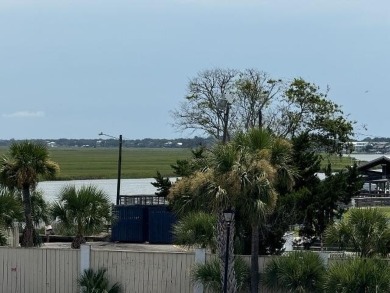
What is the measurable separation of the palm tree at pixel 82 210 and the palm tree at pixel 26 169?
1190mm

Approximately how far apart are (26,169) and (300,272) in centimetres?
978

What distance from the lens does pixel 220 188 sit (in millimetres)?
21891

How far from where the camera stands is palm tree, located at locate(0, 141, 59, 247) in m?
28.3

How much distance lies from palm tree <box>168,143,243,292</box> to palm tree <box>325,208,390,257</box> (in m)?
2.48

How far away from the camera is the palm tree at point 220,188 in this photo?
21.8 meters

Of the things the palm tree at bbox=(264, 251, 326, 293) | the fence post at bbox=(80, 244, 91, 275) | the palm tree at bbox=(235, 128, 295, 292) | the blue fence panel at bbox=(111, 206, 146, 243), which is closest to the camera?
the palm tree at bbox=(235, 128, 295, 292)

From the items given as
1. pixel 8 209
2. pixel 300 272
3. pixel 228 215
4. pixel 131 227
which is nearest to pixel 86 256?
pixel 8 209

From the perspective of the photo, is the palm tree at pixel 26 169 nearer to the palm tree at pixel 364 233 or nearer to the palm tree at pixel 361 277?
the palm tree at pixel 364 233

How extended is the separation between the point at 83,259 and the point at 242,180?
17.7 ft

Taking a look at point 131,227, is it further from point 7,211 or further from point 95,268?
point 95,268

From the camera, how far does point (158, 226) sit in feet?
139

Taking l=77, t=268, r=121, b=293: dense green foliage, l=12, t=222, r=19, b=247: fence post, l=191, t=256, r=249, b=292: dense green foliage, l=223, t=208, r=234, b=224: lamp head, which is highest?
l=223, t=208, r=234, b=224: lamp head

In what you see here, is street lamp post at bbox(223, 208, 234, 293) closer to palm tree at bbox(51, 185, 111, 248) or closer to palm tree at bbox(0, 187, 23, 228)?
palm tree at bbox(51, 185, 111, 248)

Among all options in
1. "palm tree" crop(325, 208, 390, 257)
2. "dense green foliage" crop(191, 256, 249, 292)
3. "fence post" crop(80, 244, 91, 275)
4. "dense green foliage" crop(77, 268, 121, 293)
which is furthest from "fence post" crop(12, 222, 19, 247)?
"palm tree" crop(325, 208, 390, 257)
